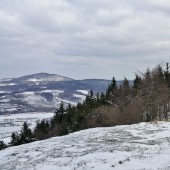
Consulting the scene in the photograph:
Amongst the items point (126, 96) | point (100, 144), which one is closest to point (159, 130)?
point (100, 144)

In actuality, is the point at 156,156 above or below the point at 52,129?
above

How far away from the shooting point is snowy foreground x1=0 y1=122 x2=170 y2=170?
18266 millimetres

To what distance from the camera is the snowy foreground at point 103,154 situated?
59.9ft

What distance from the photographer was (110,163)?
60.7 feet

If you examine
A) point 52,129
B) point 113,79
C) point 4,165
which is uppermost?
point 113,79

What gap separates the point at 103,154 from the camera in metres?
20.4

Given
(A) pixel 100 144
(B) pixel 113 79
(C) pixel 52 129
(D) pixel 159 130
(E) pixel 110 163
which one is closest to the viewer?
(E) pixel 110 163

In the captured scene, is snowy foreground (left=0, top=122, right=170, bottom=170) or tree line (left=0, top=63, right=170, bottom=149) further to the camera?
tree line (left=0, top=63, right=170, bottom=149)

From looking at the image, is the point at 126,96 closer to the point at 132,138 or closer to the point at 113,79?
the point at 113,79

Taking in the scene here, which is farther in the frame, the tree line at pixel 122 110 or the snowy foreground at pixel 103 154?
the tree line at pixel 122 110

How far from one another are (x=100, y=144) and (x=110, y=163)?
227 inches

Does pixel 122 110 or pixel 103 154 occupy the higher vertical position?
pixel 103 154

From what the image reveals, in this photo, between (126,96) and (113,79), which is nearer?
(126,96)

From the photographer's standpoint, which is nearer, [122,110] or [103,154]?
[103,154]
